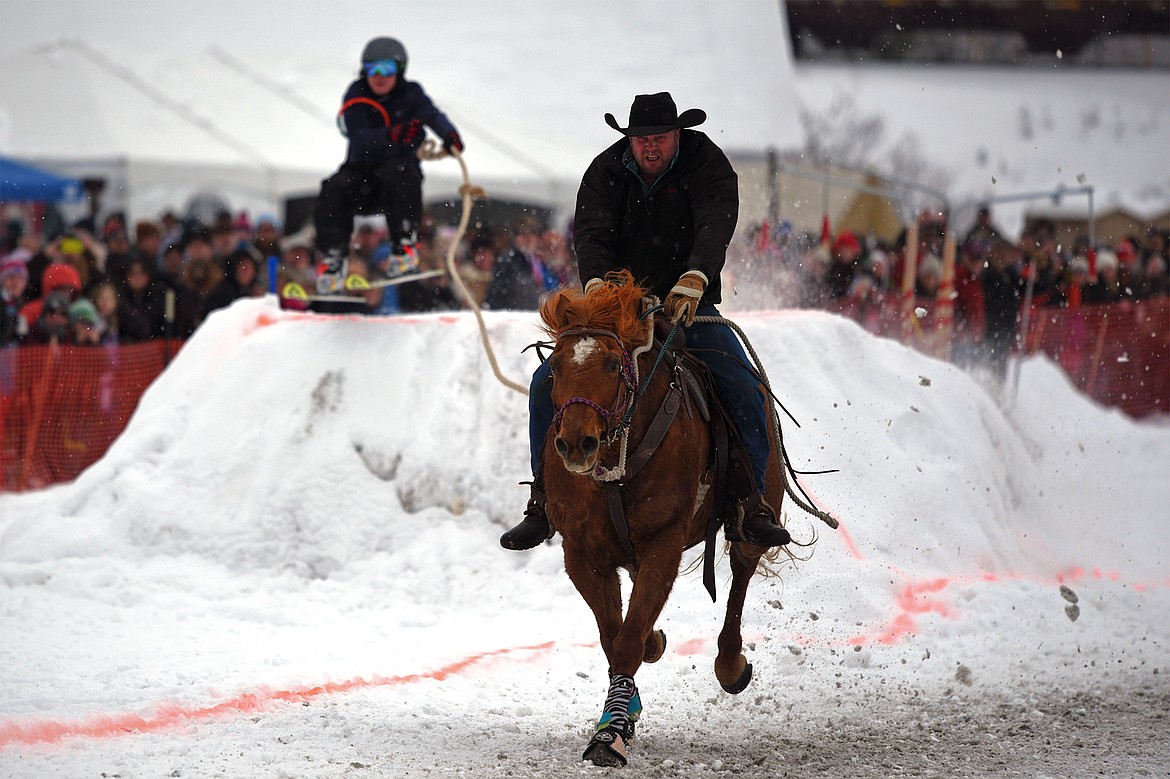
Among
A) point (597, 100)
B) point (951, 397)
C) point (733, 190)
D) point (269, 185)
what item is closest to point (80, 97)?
point (269, 185)

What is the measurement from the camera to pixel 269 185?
19.5 metres

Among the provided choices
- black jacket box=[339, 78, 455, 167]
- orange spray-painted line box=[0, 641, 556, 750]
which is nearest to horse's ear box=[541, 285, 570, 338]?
orange spray-painted line box=[0, 641, 556, 750]

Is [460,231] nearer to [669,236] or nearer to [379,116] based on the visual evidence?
[379,116]

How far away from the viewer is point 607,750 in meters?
5.24

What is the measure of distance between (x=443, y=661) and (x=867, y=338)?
196 inches

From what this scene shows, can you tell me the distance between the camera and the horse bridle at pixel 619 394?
193 inches

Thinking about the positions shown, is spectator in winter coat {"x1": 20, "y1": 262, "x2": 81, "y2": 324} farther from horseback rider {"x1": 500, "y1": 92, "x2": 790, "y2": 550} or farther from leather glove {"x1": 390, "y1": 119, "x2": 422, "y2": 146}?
horseback rider {"x1": 500, "y1": 92, "x2": 790, "y2": 550}

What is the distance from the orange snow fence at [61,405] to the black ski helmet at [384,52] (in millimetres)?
4314

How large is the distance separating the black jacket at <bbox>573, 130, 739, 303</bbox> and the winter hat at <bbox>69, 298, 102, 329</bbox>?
7.62 m

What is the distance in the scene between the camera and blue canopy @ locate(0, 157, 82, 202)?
55.2 ft

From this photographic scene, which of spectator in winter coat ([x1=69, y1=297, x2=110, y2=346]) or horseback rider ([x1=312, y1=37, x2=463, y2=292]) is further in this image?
spectator in winter coat ([x1=69, y1=297, x2=110, y2=346])

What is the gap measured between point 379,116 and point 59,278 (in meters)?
4.19

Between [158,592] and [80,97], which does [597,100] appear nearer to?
[80,97]

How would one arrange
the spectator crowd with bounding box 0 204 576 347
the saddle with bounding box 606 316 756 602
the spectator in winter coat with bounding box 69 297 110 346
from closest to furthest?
the saddle with bounding box 606 316 756 602 → the spectator crowd with bounding box 0 204 576 347 → the spectator in winter coat with bounding box 69 297 110 346
